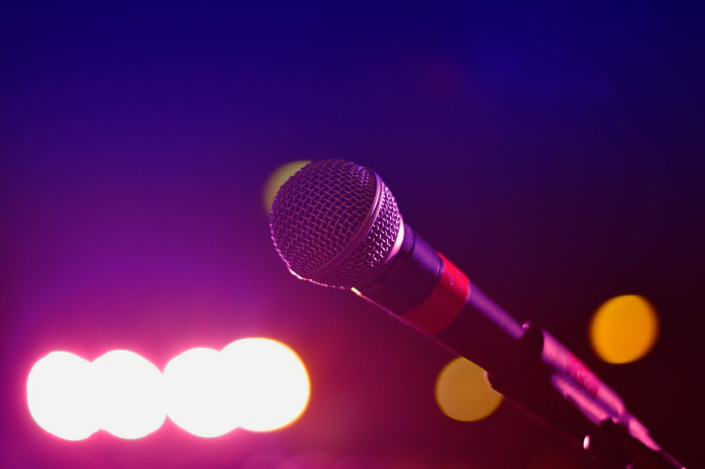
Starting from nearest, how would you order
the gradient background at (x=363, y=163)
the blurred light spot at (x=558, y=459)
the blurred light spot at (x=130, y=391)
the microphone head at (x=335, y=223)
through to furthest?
the microphone head at (x=335, y=223), the gradient background at (x=363, y=163), the blurred light spot at (x=558, y=459), the blurred light spot at (x=130, y=391)

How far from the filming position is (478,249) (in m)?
2.05

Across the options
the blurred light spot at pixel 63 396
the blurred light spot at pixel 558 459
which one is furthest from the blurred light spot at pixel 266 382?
the blurred light spot at pixel 558 459

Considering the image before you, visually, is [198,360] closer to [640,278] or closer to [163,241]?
[163,241]

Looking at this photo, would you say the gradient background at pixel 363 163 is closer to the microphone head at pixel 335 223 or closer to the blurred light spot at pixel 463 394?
the blurred light spot at pixel 463 394

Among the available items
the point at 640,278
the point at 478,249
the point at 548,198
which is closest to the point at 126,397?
the point at 478,249

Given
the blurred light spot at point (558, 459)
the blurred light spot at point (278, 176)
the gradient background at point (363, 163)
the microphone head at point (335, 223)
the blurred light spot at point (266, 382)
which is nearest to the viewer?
the microphone head at point (335, 223)

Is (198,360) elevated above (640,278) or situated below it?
below

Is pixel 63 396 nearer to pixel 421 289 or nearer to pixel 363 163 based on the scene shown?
pixel 363 163

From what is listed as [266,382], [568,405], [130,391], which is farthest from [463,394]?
[130,391]

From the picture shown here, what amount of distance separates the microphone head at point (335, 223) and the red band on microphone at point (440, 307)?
0.37ft

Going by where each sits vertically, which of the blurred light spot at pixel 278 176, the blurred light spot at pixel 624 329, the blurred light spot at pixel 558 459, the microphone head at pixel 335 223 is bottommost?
the blurred light spot at pixel 558 459

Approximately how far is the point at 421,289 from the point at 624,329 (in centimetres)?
194

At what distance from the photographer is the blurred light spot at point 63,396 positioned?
2.53 metres

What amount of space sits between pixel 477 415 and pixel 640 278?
116 cm
